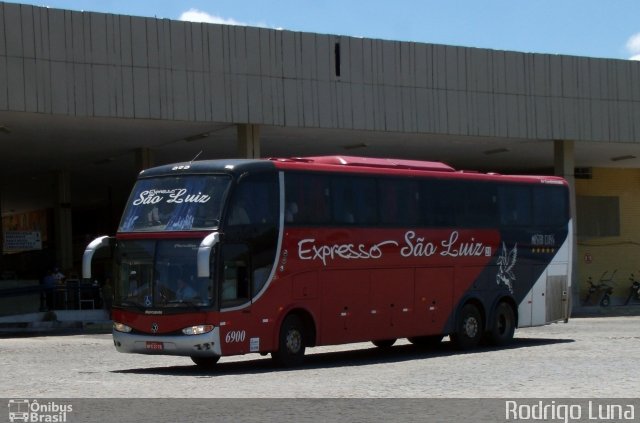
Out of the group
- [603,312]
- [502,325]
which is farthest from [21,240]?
[502,325]

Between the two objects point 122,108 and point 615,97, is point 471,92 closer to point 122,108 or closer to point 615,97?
point 615,97

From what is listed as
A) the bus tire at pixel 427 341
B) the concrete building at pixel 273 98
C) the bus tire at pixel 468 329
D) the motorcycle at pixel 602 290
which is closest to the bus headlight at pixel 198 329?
the bus tire at pixel 468 329

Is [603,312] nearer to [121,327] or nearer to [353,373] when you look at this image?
[353,373]

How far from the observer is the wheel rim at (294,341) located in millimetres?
20156

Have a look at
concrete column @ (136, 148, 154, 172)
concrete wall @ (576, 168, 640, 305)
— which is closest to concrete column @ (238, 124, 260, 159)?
concrete column @ (136, 148, 154, 172)

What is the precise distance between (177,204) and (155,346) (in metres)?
2.35

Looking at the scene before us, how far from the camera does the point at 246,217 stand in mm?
19453

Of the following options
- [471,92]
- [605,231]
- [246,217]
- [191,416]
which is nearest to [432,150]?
[471,92]

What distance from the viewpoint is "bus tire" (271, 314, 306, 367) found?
65.5ft

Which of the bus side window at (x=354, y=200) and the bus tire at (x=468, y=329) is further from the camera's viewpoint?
the bus tire at (x=468, y=329)

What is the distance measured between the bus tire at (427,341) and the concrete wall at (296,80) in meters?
11.1

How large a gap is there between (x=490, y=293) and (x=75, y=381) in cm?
1020

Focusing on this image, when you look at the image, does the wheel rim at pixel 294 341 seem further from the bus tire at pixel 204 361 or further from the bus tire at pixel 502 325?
the bus tire at pixel 502 325

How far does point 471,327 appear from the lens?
79.4ft
